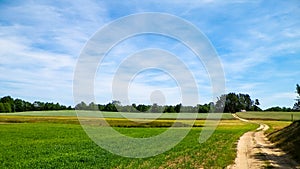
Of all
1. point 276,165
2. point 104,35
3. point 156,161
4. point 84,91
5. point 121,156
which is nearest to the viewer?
point 84,91

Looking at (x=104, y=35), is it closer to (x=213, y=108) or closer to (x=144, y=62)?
(x=144, y=62)

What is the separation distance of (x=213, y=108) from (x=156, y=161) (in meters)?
159

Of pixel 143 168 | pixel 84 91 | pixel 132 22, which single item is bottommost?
pixel 143 168

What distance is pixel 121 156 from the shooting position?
2728cm

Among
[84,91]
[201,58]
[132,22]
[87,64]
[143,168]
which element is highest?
[132,22]

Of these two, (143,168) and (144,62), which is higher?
(144,62)

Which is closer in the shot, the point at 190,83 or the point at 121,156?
the point at 121,156

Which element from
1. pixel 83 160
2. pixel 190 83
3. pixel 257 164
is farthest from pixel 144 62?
pixel 257 164

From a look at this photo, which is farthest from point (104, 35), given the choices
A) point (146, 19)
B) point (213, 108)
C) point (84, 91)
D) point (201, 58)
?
point (213, 108)

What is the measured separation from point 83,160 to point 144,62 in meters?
12.7

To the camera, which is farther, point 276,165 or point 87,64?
point 276,165

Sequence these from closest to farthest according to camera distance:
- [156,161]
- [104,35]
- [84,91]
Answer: [84,91], [104,35], [156,161]

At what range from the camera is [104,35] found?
→ 68.5 feet

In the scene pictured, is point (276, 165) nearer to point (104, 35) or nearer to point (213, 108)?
point (104, 35)
